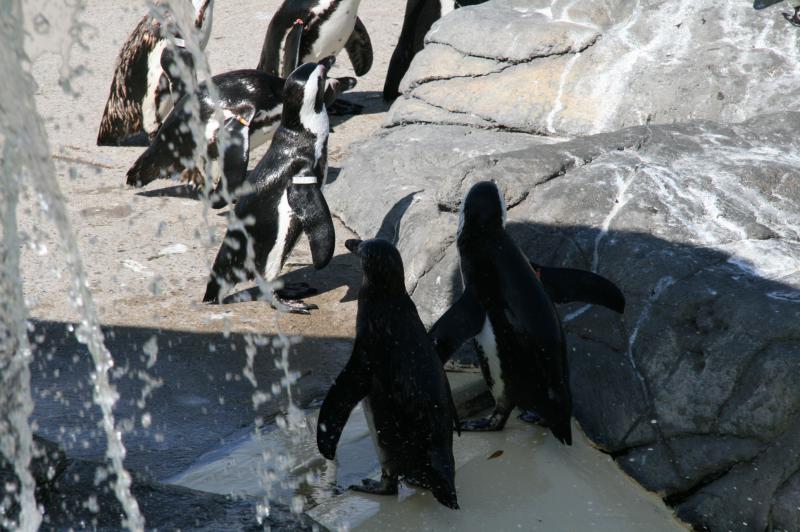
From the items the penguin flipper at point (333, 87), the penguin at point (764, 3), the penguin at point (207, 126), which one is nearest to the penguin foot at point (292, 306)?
the penguin flipper at point (333, 87)

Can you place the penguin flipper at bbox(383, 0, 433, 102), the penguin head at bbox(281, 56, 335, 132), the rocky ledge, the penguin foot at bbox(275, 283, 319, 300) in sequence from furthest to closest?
the penguin flipper at bbox(383, 0, 433, 102) → the penguin head at bbox(281, 56, 335, 132) → the penguin foot at bbox(275, 283, 319, 300) → the rocky ledge

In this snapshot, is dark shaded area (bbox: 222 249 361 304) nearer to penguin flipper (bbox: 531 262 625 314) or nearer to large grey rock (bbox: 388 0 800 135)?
large grey rock (bbox: 388 0 800 135)

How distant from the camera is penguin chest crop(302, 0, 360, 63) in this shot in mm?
7582

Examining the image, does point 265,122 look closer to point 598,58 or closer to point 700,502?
point 598,58

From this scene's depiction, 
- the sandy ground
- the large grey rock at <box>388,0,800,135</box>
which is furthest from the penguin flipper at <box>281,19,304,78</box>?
the large grey rock at <box>388,0,800,135</box>

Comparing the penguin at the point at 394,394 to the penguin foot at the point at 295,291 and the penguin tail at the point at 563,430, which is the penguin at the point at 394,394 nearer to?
the penguin tail at the point at 563,430

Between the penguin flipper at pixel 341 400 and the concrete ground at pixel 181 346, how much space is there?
0.17 meters

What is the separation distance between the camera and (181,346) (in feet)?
14.2

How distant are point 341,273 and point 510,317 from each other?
1879mm

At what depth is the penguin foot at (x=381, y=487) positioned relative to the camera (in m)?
3.12

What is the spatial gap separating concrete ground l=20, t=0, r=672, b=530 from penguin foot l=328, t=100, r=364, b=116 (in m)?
0.37

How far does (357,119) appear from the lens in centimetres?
740

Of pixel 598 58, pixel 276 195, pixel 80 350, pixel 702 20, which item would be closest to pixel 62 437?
pixel 80 350

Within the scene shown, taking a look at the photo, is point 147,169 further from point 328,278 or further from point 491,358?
point 491,358
